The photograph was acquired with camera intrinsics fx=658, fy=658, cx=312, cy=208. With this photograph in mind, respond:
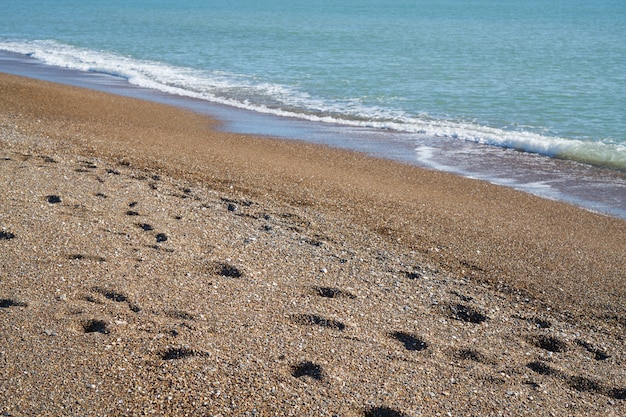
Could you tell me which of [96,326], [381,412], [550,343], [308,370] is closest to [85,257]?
[96,326]

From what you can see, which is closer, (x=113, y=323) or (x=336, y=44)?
(x=113, y=323)

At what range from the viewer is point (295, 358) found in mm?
4527

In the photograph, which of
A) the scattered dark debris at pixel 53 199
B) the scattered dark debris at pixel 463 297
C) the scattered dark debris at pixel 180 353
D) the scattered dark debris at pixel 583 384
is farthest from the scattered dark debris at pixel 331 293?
the scattered dark debris at pixel 53 199

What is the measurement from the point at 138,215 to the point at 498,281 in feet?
12.3

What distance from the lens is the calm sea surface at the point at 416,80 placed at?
13.2 metres

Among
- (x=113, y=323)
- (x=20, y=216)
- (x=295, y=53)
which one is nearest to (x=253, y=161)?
(x=20, y=216)

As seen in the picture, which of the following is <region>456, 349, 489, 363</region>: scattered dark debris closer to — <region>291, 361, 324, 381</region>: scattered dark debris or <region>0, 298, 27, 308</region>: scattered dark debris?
<region>291, 361, 324, 381</region>: scattered dark debris

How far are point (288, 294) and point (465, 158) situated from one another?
7.87 metres

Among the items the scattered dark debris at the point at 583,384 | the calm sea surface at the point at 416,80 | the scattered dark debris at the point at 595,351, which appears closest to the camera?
the scattered dark debris at the point at 583,384

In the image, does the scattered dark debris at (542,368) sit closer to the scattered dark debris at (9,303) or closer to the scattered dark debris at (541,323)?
the scattered dark debris at (541,323)

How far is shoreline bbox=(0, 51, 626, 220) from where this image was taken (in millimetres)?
10555

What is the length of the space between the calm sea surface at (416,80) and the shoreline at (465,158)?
62mm

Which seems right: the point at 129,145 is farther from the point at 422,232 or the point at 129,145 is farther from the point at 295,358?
the point at 295,358

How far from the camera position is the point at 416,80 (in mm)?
22672
